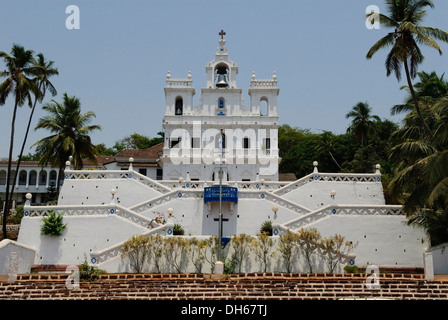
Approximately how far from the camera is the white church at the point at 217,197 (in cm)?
2730

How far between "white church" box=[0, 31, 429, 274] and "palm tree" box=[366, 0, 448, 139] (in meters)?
6.36

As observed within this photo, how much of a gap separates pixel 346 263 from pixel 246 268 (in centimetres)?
429

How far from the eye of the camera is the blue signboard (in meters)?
30.0

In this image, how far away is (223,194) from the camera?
30.2m

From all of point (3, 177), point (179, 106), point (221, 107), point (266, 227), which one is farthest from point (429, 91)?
point (3, 177)

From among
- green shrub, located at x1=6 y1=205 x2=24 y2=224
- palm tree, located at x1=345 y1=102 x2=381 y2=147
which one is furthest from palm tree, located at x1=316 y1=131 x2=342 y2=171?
green shrub, located at x1=6 y1=205 x2=24 y2=224

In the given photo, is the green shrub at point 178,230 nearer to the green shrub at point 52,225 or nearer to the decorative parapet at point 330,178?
the green shrub at point 52,225

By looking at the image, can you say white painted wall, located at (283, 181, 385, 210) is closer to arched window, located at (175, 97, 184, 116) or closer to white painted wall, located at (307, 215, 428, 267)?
white painted wall, located at (307, 215, 428, 267)

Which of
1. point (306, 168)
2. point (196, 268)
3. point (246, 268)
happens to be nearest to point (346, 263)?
point (246, 268)

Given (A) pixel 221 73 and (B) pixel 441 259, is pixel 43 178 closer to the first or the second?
(A) pixel 221 73

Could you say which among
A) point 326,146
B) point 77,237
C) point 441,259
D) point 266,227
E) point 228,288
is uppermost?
point 326,146

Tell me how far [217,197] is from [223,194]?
444 millimetres

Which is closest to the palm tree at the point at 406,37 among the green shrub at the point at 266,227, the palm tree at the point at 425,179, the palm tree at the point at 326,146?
the palm tree at the point at 425,179
